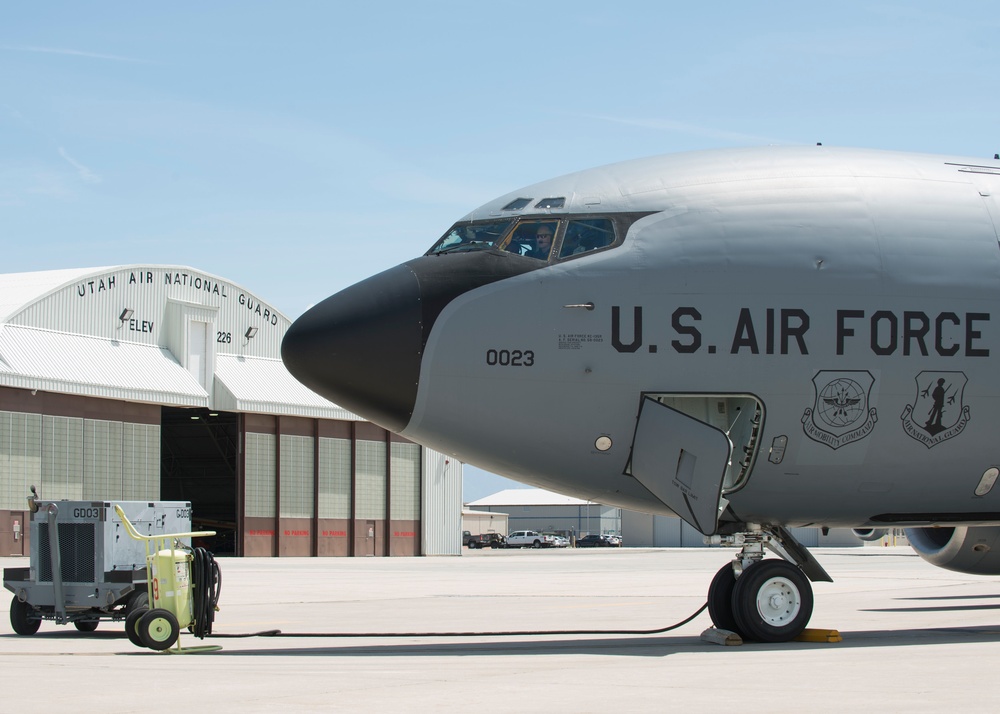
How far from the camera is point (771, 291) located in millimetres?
13969

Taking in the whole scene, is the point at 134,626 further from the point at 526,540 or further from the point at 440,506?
the point at 526,540

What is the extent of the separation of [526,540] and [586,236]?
3392 inches

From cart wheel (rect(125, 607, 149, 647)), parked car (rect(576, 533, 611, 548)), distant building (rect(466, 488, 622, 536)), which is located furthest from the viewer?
distant building (rect(466, 488, 622, 536))

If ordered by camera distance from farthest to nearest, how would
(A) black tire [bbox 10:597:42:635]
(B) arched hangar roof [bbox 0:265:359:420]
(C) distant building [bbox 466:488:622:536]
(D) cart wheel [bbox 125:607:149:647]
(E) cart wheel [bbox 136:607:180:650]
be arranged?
(C) distant building [bbox 466:488:622:536], (B) arched hangar roof [bbox 0:265:359:420], (A) black tire [bbox 10:597:42:635], (D) cart wheel [bbox 125:607:149:647], (E) cart wheel [bbox 136:607:180:650]

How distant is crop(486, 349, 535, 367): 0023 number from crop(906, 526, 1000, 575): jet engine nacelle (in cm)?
644

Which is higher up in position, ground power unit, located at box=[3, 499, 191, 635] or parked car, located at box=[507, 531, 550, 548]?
ground power unit, located at box=[3, 499, 191, 635]

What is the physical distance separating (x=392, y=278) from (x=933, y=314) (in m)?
6.19

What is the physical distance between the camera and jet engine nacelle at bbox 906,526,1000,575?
1641 centimetres

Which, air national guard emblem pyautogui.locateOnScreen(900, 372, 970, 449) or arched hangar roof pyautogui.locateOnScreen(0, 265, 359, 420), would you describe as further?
arched hangar roof pyautogui.locateOnScreen(0, 265, 359, 420)

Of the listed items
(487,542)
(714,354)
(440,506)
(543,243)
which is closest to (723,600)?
(714,354)

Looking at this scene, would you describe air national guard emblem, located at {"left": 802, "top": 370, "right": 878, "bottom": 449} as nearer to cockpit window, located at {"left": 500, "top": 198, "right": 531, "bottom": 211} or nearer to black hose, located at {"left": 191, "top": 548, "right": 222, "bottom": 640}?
cockpit window, located at {"left": 500, "top": 198, "right": 531, "bottom": 211}

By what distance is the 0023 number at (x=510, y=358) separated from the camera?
1362 cm

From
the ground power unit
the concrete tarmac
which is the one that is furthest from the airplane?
the ground power unit

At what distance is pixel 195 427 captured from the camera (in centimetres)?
6034
